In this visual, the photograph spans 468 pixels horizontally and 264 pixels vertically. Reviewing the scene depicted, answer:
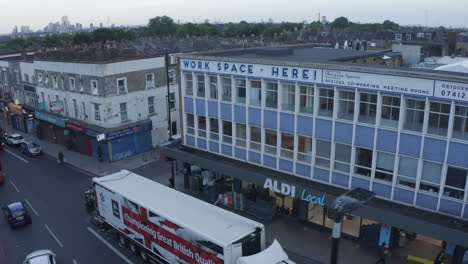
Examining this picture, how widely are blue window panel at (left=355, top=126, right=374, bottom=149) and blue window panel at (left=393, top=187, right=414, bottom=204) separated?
271 centimetres

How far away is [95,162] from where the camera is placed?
3828cm

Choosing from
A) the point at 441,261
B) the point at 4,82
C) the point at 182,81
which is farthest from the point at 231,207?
the point at 4,82

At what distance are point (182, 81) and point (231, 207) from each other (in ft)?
33.4

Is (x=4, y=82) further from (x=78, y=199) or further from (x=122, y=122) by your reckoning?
(x=78, y=199)

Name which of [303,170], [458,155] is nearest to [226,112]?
[303,170]

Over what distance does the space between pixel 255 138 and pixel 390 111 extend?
30.4 ft

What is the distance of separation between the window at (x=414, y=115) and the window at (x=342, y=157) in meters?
3.53

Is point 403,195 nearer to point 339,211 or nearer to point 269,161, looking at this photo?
point 269,161

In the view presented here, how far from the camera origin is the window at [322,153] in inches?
892

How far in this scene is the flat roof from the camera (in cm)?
1675

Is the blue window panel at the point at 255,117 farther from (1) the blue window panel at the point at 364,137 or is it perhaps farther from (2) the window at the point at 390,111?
(2) the window at the point at 390,111

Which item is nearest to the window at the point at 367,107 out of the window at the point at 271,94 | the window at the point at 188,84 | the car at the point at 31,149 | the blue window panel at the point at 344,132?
the blue window panel at the point at 344,132

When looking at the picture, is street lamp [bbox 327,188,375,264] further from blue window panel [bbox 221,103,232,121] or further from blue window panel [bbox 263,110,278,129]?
blue window panel [bbox 221,103,232,121]

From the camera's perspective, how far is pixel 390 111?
20.0 metres
